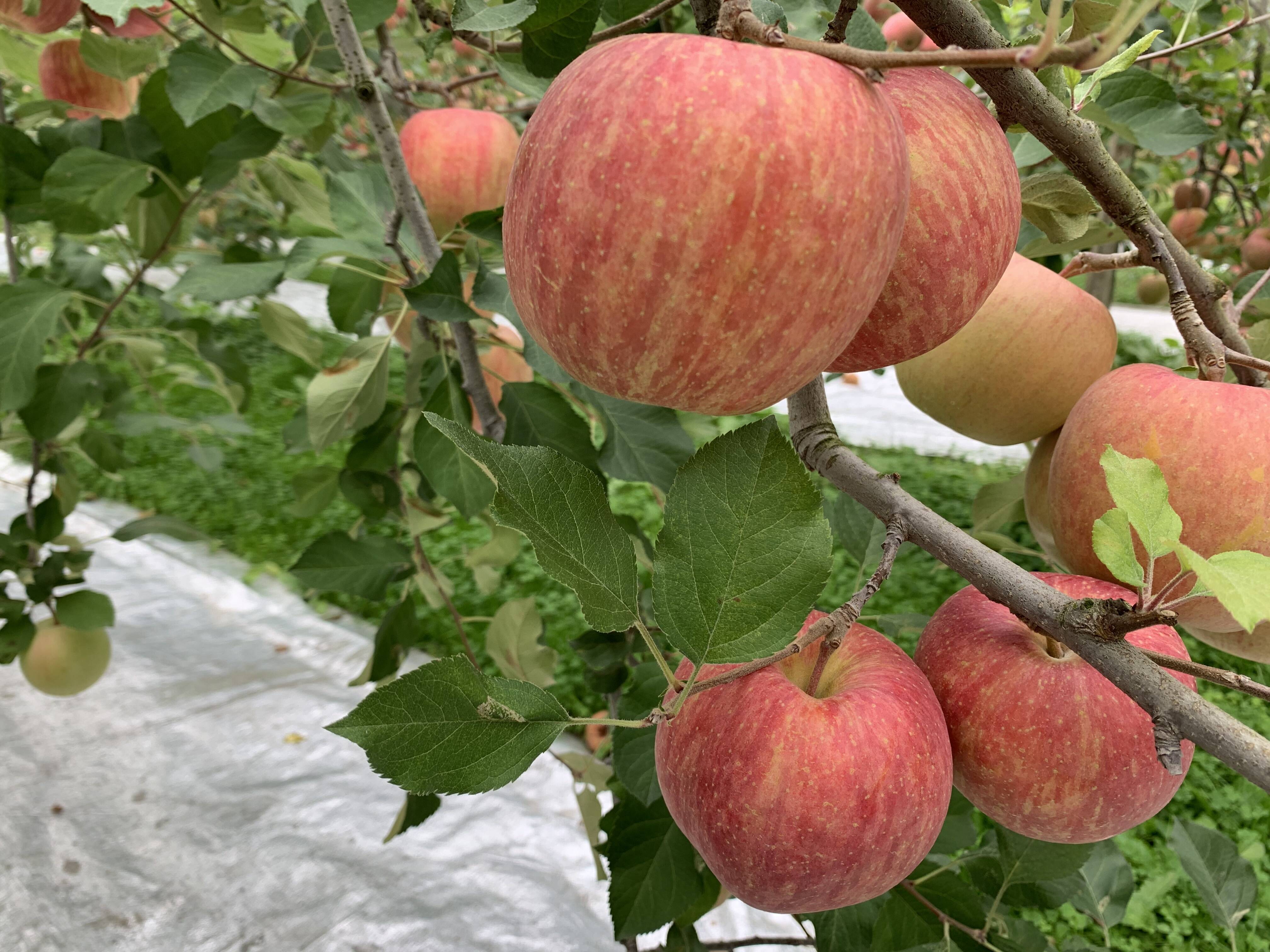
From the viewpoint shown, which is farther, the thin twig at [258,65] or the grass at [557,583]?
the grass at [557,583]

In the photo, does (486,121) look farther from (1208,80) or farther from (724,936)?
(1208,80)

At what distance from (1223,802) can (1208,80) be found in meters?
1.34

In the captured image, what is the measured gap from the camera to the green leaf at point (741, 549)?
34cm

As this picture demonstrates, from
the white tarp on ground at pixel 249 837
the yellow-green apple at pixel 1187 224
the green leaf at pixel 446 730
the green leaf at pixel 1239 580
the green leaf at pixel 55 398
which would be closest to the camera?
the green leaf at pixel 1239 580

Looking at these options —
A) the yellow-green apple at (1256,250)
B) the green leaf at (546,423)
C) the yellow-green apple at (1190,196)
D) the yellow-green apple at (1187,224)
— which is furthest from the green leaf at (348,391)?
the yellow-green apple at (1190,196)

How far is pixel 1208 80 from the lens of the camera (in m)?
1.53

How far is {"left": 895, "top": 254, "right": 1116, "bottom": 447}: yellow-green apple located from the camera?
557 millimetres

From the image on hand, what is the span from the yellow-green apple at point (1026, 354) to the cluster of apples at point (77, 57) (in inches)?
34.3

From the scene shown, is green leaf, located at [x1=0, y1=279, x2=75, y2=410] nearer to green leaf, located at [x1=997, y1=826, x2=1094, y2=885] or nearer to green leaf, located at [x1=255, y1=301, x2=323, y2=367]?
green leaf, located at [x1=255, y1=301, x2=323, y2=367]

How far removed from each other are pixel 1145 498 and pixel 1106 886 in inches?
25.2

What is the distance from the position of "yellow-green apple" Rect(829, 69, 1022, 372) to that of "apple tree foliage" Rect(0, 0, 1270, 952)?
65mm

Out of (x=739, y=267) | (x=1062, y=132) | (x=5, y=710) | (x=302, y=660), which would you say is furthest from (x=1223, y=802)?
(x=5, y=710)

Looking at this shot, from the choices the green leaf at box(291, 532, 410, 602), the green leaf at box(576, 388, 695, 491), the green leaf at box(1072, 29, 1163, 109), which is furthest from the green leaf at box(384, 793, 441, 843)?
the green leaf at box(1072, 29, 1163, 109)

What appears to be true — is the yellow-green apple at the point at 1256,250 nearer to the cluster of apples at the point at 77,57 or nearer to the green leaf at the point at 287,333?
the green leaf at the point at 287,333
